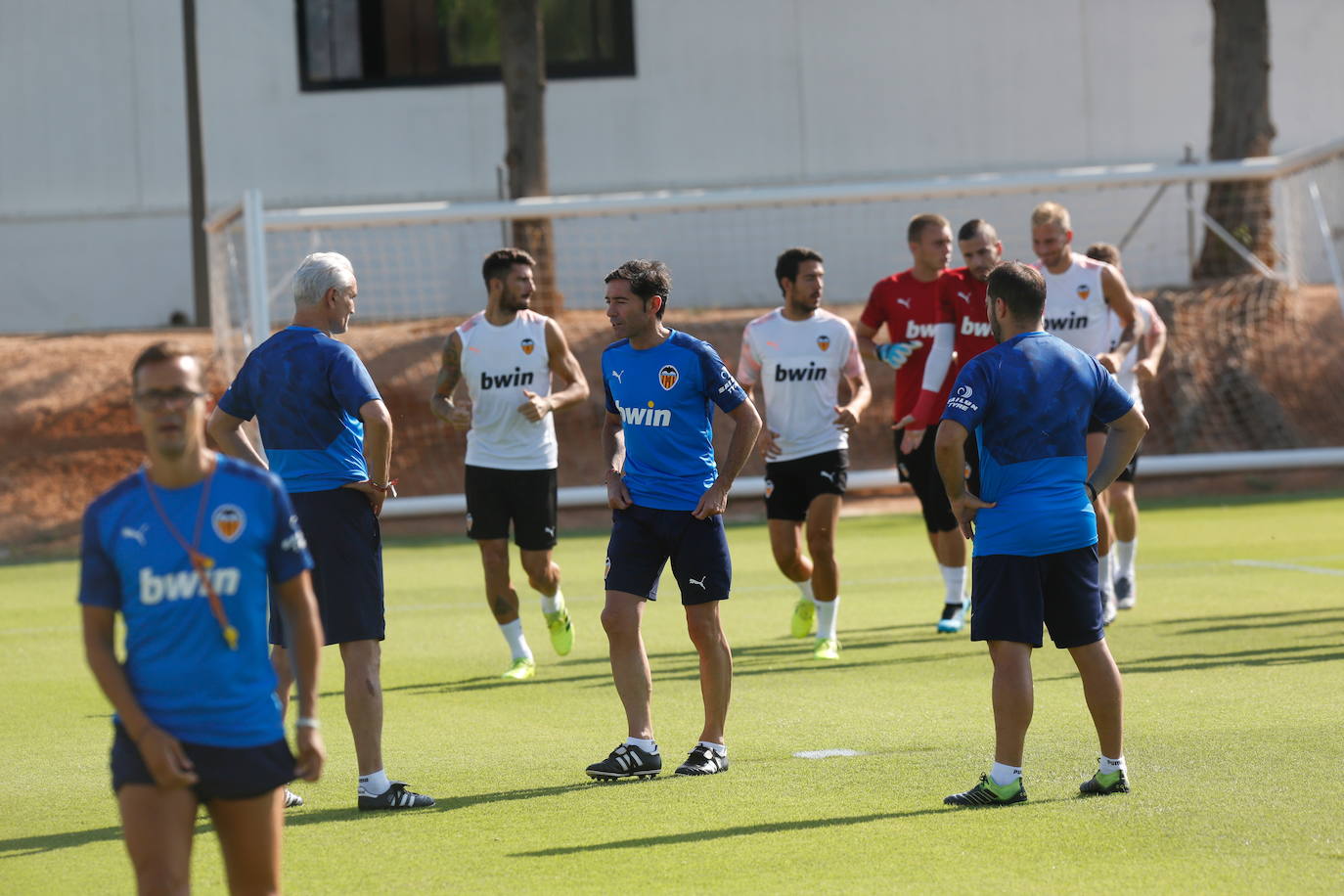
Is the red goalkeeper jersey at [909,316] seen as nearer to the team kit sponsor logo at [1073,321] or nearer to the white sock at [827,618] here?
the team kit sponsor logo at [1073,321]

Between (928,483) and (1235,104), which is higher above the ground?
(1235,104)

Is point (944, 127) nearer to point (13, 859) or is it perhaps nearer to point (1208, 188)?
point (1208, 188)

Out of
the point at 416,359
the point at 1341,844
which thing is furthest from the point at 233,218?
the point at 1341,844

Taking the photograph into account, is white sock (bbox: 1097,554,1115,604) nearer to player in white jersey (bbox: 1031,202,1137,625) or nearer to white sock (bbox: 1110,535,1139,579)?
player in white jersey (bbox: 1031,202,1137,625)

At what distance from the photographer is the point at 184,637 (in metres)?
4.08

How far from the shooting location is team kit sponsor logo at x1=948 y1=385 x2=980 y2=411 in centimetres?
625

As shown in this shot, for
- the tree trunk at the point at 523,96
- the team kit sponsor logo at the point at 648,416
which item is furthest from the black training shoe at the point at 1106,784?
the tree trunk at the point at 523,96

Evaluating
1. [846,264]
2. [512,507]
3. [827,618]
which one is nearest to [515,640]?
[512,507]

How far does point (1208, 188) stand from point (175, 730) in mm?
22436

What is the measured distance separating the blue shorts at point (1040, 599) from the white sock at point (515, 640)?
4.16 meters

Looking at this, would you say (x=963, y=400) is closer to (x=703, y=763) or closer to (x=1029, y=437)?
(x=1029, y=437)

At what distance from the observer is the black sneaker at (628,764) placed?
23.1 ft

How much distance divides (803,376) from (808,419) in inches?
10.2

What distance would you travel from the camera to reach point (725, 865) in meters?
5.68
